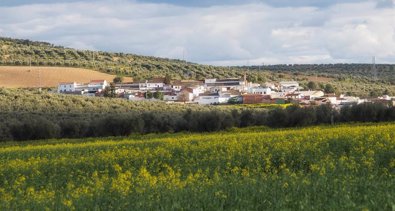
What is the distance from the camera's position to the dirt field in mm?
87688

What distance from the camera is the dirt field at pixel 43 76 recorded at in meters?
87.7

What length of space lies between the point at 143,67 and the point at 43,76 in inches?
1453

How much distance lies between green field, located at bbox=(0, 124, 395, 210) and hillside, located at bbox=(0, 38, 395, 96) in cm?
7201

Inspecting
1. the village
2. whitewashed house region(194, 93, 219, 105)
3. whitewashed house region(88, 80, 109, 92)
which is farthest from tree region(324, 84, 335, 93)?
whitewashed house region(88, 80, 109, 92)

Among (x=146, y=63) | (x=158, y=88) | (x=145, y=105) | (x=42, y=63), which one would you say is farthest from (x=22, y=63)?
(x=145, y=105)

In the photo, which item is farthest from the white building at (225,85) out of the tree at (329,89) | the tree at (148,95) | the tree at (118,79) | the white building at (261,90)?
the tree at (118,79)

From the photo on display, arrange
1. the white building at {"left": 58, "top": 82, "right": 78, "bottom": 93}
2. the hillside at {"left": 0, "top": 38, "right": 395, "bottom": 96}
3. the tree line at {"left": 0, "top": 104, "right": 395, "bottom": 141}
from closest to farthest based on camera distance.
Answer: the tree line at {"left": 0, "top": 104, "right": 395, "bottom": 141} → the white building at {"left": 58, "top": 82, "right": 78, "bottom": 93} → the hillside at {"left": 0, "top": 38, "right": 395, "bottom": 96}

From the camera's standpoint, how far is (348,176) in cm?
1259

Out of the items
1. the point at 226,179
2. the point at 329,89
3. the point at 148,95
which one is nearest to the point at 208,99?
the point at 148,95

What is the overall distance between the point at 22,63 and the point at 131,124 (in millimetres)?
65122

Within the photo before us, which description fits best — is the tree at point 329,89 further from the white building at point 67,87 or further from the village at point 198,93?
the white building at point 67,87

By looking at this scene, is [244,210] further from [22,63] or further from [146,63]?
[146,63]

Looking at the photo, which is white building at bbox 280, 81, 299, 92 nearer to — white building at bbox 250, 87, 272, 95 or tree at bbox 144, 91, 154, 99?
white building at bbox 250, 87, 272, 95

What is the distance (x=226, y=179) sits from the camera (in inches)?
546
